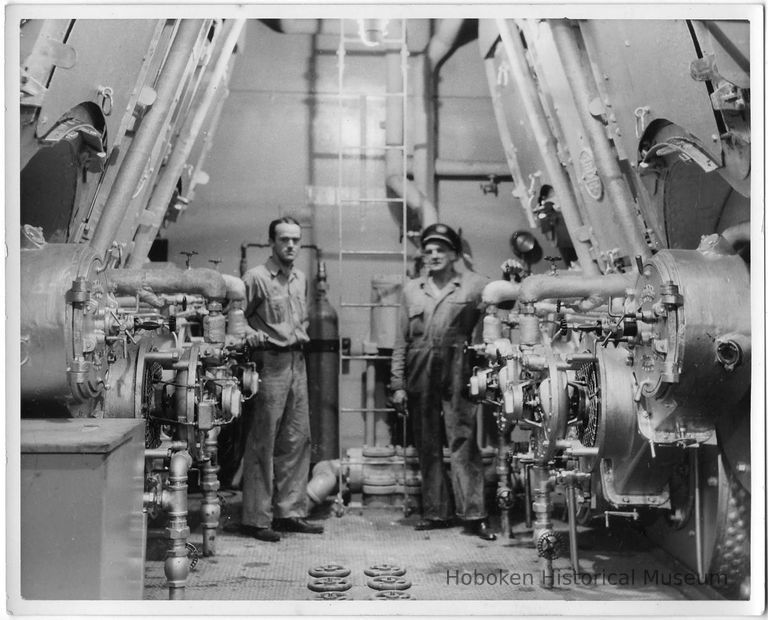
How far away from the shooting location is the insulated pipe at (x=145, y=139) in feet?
13.4

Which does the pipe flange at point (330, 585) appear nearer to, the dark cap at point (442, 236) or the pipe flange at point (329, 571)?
the pipe flange at point (329, 571)

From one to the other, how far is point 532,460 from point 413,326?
1618mm

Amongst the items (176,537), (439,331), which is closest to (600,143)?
(439,331)

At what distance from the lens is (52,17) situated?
9.18ft

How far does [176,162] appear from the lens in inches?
196

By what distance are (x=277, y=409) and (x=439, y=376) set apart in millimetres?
969

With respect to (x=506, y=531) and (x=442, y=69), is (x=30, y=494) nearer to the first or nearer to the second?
(x=506, y=531)

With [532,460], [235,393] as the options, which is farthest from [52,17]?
[532,460]

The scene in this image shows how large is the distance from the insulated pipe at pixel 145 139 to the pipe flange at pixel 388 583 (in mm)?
1933

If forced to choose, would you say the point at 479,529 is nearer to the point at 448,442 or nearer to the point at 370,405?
the point at 448,442

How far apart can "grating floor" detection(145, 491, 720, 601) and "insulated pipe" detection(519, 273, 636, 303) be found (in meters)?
1.20

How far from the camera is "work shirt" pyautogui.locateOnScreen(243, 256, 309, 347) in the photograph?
5098 millimetres

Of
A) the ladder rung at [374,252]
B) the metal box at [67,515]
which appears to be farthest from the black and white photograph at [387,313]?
the ladder rung at [374,252]

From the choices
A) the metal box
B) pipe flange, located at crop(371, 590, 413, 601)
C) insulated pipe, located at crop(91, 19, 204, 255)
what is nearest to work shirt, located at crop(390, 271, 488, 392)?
pipe flange, located at crop(371, 590, 413, 601)
